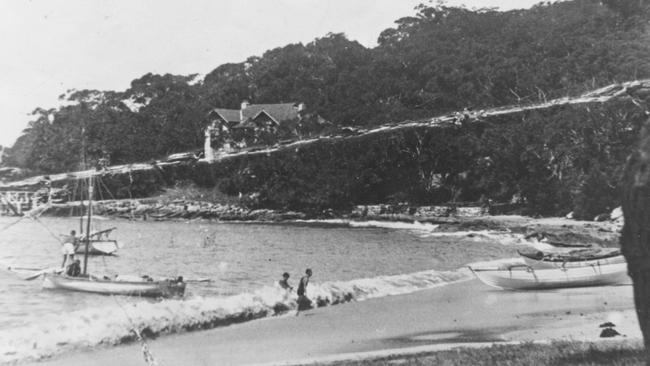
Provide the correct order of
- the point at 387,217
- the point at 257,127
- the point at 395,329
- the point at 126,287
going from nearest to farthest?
the point at 395,329 < the point at 126,287 < the point at 387,217 < the point at 257,127

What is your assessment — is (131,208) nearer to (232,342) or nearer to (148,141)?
(148,141)

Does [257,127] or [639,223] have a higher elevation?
[257,127]

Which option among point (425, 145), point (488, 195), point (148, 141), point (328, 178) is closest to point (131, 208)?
point (148, 141)

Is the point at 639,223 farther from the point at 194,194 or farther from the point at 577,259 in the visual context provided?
the point at 194,194

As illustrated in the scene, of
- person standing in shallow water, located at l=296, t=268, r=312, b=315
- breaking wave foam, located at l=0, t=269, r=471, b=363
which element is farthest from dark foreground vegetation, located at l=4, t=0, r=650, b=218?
person standing in shallow water, located at l=296, t=268, r=312, b=315

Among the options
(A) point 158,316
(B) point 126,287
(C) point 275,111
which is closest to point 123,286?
(B) point 126,287

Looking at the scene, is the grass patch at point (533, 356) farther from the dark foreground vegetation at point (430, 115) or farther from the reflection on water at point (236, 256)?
the dark foreground vegetation at point (430, 115)

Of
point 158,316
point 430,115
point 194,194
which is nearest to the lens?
point 158,316
